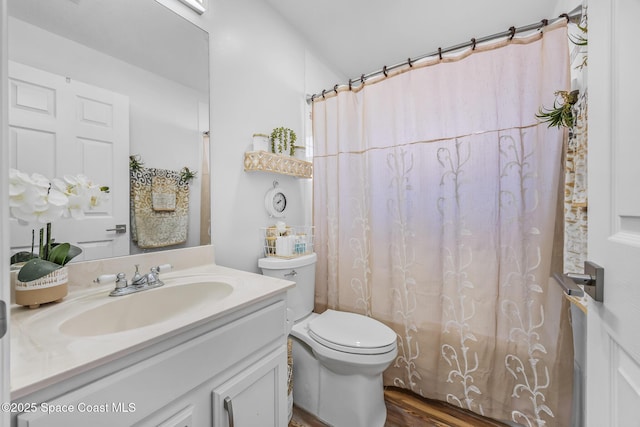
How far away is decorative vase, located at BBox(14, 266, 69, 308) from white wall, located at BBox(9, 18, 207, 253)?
278 millimetres

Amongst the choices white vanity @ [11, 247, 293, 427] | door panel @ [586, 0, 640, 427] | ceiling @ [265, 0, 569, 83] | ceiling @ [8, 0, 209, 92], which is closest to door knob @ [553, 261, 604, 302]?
door panel @ [586, 0, 640, 427]

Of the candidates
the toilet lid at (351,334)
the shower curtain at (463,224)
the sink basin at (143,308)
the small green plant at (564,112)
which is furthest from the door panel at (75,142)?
the small green plant at (564,112)

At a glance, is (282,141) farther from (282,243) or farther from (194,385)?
(194,385)

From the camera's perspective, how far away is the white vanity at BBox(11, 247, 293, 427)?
19.2 inches

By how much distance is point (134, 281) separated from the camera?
0.94 metres

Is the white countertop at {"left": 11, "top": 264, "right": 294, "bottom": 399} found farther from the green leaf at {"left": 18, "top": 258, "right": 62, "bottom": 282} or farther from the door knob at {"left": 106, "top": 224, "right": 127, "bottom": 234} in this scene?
the door knob at {"left": 106, "top": 224, "right": 127, "bottom": 234}

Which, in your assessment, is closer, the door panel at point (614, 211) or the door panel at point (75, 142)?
the door panel at point (614, 211)

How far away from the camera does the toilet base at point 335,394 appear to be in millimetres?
1288

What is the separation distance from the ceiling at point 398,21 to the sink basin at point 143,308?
182cm

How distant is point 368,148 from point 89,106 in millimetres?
1402

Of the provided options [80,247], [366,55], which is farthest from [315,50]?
[80,247]

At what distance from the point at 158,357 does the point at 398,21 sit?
7.34ft

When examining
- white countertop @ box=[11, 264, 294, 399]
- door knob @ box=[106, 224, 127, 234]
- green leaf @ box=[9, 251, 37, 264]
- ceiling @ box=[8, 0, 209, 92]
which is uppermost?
ceiling @ box=[8, 0, 209, 92]

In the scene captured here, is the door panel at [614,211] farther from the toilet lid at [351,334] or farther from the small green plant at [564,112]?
the toilet lid at [351,334]
